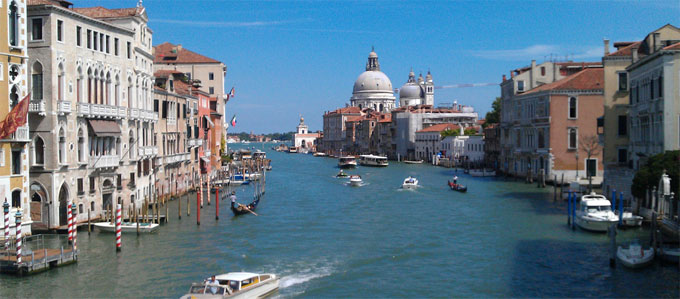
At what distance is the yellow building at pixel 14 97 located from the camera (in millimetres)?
16031

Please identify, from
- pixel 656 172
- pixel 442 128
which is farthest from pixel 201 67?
pixel 442 128

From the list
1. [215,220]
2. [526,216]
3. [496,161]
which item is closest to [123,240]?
[215,220]

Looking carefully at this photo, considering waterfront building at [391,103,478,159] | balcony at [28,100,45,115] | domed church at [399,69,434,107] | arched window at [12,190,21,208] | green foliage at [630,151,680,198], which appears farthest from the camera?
domed church at [399,69,434,107]

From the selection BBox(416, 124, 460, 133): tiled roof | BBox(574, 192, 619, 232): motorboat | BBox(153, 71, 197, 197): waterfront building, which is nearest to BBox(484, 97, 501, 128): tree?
BBox(416, 124, 460, 133): tiled roof

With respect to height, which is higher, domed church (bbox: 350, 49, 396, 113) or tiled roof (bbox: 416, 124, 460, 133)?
domed church (bbox: 350, 49, 396, 113)

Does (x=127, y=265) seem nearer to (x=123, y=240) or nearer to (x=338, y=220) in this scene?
(x=123, y=240)

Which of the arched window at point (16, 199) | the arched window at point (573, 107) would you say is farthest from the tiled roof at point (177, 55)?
the arched window at point (16, 199)

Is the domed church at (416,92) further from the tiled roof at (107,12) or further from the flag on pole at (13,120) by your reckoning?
the flag on pole at (13,120)

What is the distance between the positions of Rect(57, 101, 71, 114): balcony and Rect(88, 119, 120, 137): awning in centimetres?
137

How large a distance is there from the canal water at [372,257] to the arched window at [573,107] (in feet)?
30.1

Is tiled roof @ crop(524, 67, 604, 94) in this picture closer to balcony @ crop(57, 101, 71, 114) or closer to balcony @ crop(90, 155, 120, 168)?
balcony @ crop(90, 155, 120, 168)

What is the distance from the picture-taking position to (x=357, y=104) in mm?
126938

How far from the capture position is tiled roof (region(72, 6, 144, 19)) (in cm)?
2170

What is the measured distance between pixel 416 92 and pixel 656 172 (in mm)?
95332
